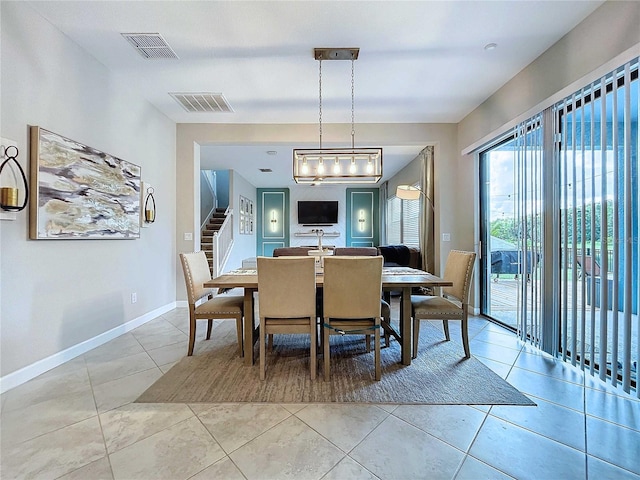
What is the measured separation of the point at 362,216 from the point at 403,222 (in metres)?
2.80

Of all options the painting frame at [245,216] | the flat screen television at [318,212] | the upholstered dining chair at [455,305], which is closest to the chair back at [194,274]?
the upholstered dining chair at [455,305]

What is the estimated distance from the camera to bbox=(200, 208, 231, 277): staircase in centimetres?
583

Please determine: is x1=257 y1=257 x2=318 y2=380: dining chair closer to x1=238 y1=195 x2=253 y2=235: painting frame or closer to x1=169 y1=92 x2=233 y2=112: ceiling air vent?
x1=169 y1=92 x2=233 y2=112: ceiling air vent

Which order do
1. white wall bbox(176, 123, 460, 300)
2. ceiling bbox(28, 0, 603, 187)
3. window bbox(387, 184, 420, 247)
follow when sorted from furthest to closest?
1. window bbox(387, 184, 420, 247)
2. white wall bbox(176, 123, 460, 300)
3. ceiling bbox(28, 0, 603, 187)

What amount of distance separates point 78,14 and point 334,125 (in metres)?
2.98

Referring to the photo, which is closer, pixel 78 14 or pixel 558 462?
pixel 558 462

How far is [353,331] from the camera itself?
224 centimetres

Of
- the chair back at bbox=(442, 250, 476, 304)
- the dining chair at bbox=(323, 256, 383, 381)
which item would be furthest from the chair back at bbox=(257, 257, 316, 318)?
the chair back at bbox=(442, 250, 476, 304)

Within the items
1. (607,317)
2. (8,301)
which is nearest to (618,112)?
(607,317)

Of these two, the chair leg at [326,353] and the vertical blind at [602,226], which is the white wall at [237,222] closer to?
the chair leg at [326,353]

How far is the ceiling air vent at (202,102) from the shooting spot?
3543mm

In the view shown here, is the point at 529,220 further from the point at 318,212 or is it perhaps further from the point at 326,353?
the point at 318,212

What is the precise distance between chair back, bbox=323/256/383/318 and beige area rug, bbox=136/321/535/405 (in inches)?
20.6

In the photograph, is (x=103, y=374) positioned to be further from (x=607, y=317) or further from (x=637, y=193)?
(x=637, y=193)
